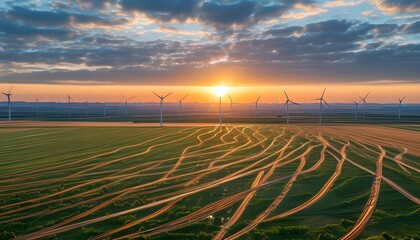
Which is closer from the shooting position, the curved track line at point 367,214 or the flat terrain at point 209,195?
the curved track line at point 367,214

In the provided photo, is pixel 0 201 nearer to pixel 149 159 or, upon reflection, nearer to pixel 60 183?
pixel 60 183

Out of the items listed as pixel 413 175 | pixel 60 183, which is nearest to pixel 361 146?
pixel 413 175

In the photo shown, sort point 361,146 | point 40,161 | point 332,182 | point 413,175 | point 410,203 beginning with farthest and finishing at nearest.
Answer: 1. point 361,146
2. point 40,161
3. point 413,175
4. point 332,182
5. point 410,203

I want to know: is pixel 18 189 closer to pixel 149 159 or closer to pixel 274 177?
pixel 149 159

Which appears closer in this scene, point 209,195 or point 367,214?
point 367,214

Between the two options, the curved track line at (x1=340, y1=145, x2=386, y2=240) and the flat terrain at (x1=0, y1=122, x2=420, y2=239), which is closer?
the curved track line at (x1=340, y1=145, x2=386, y2=240)

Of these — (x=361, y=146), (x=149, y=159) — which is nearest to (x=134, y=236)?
(x=149, y=159)

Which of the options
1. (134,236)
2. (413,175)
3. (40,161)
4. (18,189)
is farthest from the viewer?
(40,161)

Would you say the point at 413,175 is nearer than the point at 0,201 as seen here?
No
